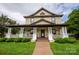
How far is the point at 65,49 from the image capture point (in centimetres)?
564

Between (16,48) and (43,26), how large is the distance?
96cm

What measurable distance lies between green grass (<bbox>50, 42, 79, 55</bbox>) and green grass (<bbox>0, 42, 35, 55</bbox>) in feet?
2.04

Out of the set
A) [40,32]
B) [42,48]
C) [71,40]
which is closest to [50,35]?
[40,32]

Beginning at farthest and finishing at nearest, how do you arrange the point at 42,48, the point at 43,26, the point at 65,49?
the point at 43,26
the point at 42,48
the point at 65,49

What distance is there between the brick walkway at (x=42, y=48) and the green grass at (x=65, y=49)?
0.47 ft

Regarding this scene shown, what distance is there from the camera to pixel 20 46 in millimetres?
5793

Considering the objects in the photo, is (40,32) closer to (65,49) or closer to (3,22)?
(65,49)

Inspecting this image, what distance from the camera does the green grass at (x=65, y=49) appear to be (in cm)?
559

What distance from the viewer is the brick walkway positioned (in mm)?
5629

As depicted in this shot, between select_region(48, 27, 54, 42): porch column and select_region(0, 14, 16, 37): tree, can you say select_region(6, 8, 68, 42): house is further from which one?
select_region(0, 14, 16, 37): tree

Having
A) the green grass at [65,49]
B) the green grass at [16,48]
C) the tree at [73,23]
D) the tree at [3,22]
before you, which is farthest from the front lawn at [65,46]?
the tree at [3,22]

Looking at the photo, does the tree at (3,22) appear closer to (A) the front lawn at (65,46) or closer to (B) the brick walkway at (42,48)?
(B) the brick walkway at (42,48)

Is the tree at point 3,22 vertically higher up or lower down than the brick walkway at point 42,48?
higher up
